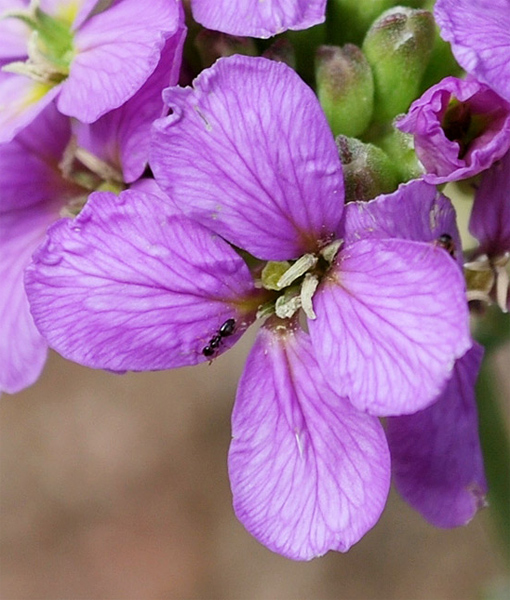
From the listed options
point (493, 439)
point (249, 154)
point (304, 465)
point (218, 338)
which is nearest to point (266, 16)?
point (249, 154)

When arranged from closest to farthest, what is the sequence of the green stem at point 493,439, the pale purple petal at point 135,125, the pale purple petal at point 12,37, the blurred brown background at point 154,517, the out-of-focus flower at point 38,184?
the pale purple petal at point 135,125, the out-of-focus flower at point 38,184, the pale purple petal at point 12,37, the green stem at point 493,439, the blurred brown background at point 154,517

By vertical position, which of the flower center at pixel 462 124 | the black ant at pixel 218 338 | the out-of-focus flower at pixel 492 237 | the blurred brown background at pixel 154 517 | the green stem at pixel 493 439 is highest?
the flower center at pixel 462 124

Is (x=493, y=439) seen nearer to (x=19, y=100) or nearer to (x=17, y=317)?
(x=17, y=317)

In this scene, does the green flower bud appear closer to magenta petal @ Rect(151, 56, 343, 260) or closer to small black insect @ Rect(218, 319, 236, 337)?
magenta petal @ Rect(151, 56, 343, 260)

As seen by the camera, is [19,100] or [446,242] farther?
[19,100]

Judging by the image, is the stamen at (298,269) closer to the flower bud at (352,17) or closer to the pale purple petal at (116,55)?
the pale purple petal at (116,55)

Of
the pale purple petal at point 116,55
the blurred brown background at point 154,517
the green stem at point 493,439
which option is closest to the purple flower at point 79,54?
the pale purple petal at point 116,55

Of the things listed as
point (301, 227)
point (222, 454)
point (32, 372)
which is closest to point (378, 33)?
point (301, 227)
